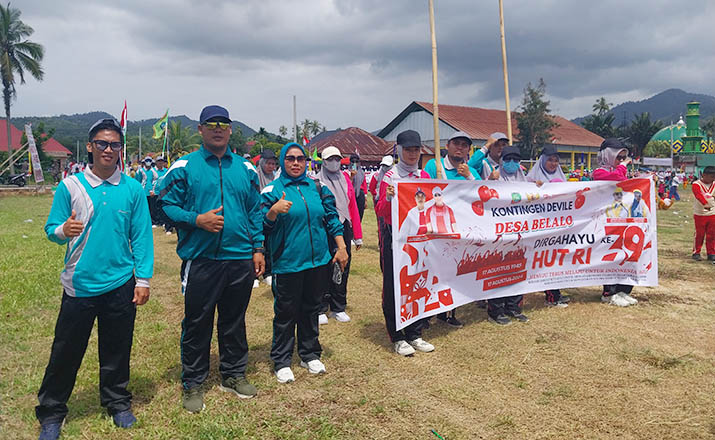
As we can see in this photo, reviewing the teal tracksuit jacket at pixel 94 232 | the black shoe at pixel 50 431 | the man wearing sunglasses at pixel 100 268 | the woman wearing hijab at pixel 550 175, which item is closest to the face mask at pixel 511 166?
the woman wearing hijab at pixel 550 175

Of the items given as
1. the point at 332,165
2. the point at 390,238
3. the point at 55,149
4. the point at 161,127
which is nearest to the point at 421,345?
the point at 390,238

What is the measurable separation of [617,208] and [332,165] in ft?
12.5

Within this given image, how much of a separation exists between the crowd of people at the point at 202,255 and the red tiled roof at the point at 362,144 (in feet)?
119

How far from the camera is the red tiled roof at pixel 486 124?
136 feet

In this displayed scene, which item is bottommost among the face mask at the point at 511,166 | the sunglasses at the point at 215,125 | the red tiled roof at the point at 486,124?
the face mask at the point at 511,166

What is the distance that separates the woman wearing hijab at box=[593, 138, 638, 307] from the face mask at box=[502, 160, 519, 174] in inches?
47.2

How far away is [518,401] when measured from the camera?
3629 mm

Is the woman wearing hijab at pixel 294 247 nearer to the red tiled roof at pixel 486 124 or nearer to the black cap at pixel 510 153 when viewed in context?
the black cap at pixel 510 153

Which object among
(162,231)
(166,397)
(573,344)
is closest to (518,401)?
(573,344)

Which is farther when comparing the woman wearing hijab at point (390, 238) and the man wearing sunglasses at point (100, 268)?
the woman wearing hijab at point (390, 238)

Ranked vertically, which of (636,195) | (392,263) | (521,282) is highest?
(636,195)

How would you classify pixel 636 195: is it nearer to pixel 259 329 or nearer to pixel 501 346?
pixel 501 346

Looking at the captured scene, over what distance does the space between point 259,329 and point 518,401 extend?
9.44 ft

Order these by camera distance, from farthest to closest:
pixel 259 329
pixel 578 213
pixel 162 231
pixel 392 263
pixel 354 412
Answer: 1. pixel 162 231
2. pixel 578 213
3. pixel 259 329
4. pixel 392 263
5. pixel 354 412
